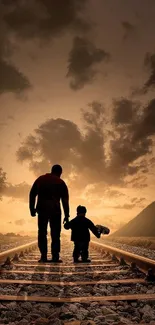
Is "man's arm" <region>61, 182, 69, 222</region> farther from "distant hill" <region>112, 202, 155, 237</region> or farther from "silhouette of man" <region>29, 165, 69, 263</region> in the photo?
"distant hill" <region>112, 202, 155, 237</region>

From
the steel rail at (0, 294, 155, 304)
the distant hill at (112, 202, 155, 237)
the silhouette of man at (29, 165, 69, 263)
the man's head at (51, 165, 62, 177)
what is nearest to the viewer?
the steel rail at (0, 294, 155, 304)

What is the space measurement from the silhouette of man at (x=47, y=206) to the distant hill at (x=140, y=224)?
5319cm

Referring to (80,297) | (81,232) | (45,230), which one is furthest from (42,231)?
(80,297)

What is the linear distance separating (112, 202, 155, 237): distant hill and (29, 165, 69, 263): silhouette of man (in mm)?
53193

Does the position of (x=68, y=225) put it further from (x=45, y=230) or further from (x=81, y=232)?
(x=45, y=230)

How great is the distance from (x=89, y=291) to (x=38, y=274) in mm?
1299

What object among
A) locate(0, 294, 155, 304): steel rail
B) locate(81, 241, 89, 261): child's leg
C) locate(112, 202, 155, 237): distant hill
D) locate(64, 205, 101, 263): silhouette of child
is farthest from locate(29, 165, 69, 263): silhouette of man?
locate(112, 202, 155, 237): distant hill

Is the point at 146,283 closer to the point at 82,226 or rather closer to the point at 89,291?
the point at 89,291

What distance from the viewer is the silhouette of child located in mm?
6402

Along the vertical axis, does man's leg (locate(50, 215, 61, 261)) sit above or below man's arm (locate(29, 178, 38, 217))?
below

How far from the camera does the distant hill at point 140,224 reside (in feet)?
198

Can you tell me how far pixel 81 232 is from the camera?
257 inches

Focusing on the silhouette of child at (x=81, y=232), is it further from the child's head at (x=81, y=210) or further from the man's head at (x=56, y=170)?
the man's head at (x=56, y=170)

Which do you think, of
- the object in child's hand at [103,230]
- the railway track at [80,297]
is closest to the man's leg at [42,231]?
the object in child's hand at [103,230]
